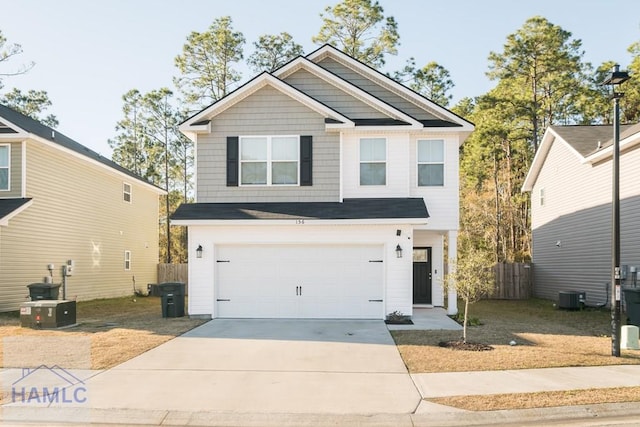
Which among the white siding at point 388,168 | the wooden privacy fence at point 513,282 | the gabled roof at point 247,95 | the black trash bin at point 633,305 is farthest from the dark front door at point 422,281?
the wooden privacy fence at point 513,282

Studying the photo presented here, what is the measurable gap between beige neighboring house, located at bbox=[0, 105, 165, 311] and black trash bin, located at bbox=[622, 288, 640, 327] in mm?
17757

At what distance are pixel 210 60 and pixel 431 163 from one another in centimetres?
2190

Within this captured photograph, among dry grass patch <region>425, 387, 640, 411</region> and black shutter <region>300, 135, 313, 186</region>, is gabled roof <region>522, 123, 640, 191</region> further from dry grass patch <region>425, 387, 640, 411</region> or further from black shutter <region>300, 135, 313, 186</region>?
dry grass patch <region>425, 387, 640, 411</region>

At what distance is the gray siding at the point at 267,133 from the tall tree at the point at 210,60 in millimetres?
18205

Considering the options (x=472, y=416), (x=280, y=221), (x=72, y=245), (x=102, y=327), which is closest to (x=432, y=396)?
Answer: (x=472, y=416)

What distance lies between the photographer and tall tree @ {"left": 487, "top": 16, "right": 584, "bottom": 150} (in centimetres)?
3231

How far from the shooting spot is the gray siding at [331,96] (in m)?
17.6

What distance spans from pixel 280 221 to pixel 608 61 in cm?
2647

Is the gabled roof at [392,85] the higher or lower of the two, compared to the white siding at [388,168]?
higher

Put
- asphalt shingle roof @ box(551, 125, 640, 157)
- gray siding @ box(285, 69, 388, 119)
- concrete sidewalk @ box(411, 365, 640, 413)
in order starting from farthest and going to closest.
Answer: asphalt shingle roof @ box(551, 125, 640, 157) → gray siding @ box(285, 69, 388, 119) → concrete sidewalk @ box(411, 365, 640, 413)

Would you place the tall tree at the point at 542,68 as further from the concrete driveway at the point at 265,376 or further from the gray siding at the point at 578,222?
the concrete driveway at the point at 265,376

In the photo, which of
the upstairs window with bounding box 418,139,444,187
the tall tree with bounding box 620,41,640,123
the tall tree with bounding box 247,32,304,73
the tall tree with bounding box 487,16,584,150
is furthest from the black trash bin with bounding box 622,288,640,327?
the tall tree with bounding box 247,32,304,73

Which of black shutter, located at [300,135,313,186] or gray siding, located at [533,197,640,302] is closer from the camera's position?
black shutter, located at [300,135,313,186]

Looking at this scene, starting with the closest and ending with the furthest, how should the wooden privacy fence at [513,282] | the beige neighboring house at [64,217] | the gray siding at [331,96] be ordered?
the gray siding at [331,96]
the beige neighboring house at [64,217]
the wooden privacy fence at [513,282]
